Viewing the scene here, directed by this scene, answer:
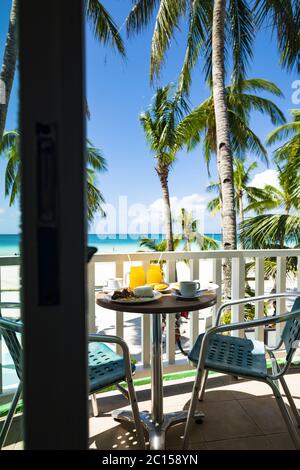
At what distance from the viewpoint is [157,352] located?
1756 millimetres

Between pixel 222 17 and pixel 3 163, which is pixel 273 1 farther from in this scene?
pixel 3 163

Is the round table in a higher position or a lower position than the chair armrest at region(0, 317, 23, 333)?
lower

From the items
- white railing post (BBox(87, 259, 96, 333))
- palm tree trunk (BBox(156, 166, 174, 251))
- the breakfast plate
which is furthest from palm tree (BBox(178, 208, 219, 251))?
the breakfast plate

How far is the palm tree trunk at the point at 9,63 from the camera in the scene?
0.61m

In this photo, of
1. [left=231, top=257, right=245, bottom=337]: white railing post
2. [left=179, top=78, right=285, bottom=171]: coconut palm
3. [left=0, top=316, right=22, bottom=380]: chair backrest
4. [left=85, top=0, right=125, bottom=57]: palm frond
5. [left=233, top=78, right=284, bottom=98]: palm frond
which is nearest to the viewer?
[left=0, top=316, right=22, bottom=380]: chair backrest

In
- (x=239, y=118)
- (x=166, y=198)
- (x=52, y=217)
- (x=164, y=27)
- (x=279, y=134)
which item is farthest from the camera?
(x=279, y=134)

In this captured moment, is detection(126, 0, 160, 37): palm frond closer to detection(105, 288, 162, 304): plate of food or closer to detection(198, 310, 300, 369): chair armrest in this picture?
detection(105, 288, 162, 304): plate of food

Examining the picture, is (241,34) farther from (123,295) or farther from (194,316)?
(123,295)

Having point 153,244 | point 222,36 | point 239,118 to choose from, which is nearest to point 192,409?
point 222,36

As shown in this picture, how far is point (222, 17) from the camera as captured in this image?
502 centimetres

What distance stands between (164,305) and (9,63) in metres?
1.13

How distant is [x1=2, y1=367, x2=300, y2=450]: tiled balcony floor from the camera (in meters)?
1.63
